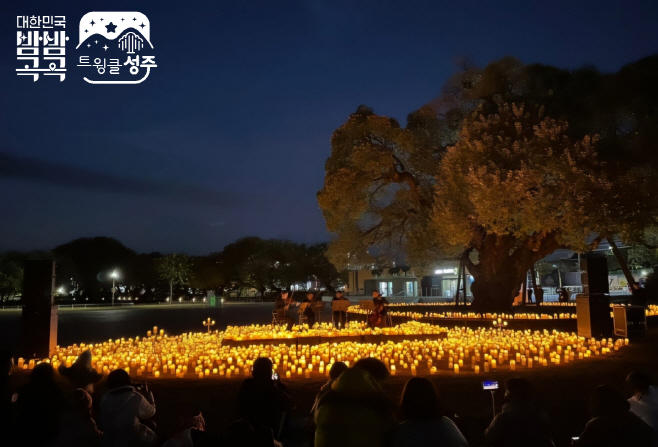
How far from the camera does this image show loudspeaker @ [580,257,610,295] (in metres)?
11.5

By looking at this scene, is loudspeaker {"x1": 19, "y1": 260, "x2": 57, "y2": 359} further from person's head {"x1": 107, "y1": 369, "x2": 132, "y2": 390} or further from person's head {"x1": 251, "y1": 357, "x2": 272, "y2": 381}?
person's head {"x1": 251, "y1": 357, "x2": 272, "y2": 381}

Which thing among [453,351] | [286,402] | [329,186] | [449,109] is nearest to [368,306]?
[453,351]

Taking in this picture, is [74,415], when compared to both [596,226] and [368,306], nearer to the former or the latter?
[368,306]

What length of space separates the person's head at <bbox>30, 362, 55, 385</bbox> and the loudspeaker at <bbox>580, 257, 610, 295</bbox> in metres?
10.9

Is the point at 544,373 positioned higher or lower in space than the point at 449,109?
lower

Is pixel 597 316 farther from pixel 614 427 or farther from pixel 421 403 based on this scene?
pixel 421 403

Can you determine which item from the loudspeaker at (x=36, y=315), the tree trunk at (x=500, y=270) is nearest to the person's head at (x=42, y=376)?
the loudspeaker at (x=36, y=315)

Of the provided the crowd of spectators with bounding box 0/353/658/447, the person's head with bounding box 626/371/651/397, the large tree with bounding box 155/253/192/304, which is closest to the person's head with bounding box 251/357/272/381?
the crowd of spectators with bounding box 0/353/658/447

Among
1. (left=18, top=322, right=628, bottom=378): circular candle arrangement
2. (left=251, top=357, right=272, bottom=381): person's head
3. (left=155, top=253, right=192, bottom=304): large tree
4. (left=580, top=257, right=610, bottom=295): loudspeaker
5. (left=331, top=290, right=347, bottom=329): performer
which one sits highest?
(left=155, top=253, right=192, bottom=304): large tree

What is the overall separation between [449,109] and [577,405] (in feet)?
A: 52.0

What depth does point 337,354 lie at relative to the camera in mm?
9539

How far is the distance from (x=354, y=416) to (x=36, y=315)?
8.39 meters

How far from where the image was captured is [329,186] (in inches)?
804

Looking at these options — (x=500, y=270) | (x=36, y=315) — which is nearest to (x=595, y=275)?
(x=500, y=270)
